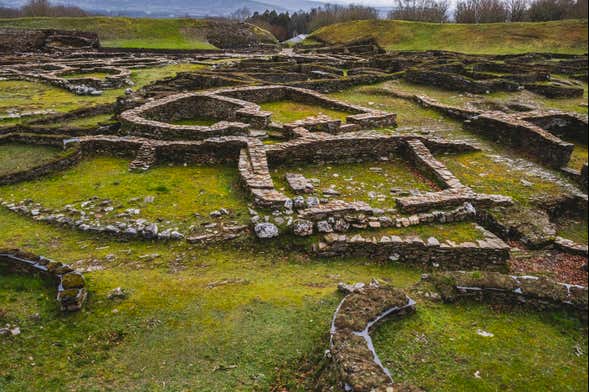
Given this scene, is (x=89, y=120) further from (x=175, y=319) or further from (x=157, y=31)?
(x=157, y=31)

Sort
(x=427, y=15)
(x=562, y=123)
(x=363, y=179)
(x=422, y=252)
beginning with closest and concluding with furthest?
(x=422, y=252)
(x=363, y=179)
(x=562, y=123)
(x=427, y=15)

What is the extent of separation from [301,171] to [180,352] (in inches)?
327

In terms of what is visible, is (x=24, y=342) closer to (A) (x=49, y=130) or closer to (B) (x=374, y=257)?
(B) (x=374, y=257)

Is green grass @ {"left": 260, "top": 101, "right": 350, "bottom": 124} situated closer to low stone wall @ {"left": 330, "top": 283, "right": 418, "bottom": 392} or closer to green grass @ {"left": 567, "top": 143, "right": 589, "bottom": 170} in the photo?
green grass @ {"left": 567, "top": 143, "right": 589, "bottom": 170}

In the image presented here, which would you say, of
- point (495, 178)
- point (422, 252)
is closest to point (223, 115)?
point (495, 178)

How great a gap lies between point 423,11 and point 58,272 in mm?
110061

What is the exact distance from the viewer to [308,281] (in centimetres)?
806

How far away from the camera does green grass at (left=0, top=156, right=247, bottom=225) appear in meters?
10.5

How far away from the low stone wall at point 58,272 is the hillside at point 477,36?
50.3 m

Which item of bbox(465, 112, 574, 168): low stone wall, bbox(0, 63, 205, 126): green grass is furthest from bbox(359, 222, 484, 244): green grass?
bbox(0, 63, 205, 126): green grass

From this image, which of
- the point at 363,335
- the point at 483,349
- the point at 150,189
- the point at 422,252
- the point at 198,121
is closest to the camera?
the point at 363,335

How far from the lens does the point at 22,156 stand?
44.0 feet

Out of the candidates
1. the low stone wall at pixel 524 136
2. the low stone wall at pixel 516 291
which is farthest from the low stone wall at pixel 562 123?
the low stone wall at pixel 516 291

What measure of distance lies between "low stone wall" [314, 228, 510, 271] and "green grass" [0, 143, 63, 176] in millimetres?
9748
